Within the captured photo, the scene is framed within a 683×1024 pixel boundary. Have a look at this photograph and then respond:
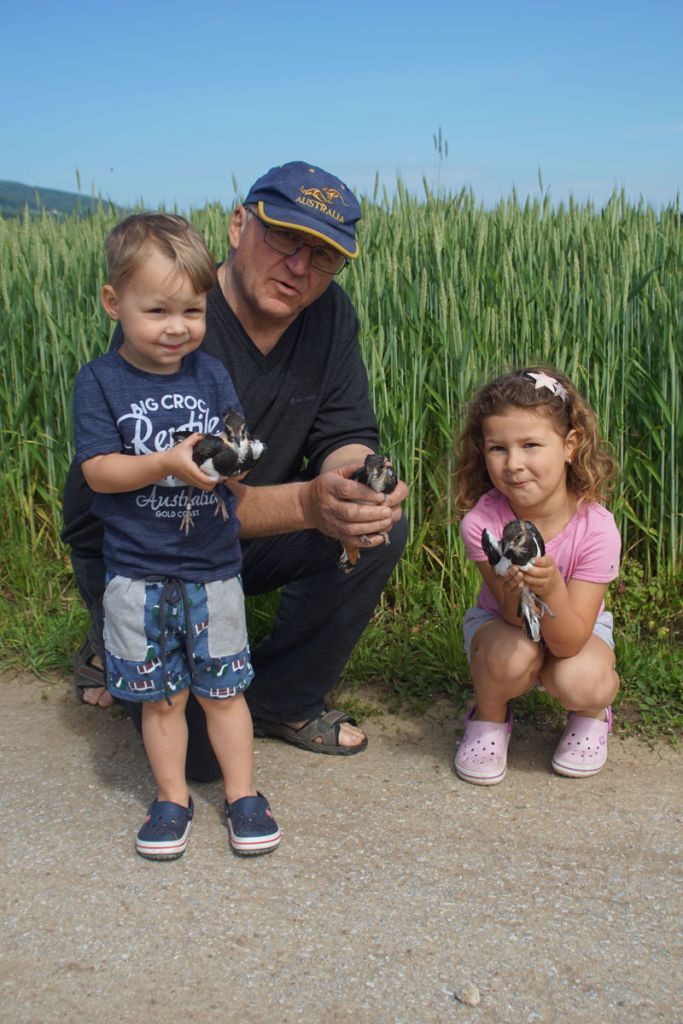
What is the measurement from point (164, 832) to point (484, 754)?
0.84 meters

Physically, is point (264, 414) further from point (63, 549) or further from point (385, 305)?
point (63, 549)

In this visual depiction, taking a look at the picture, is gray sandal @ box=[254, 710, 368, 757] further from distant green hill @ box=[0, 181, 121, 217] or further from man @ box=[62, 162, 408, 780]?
distant green hill @ box=[0, 181, 121, 217]

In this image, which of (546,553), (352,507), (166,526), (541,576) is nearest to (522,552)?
(541,576)

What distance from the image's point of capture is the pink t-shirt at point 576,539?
8.09 feet

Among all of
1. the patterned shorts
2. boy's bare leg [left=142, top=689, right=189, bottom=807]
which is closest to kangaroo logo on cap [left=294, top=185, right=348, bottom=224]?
the patterned shorts

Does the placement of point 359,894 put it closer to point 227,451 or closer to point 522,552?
point 522,552

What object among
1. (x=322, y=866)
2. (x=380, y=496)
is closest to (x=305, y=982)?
(x=322, y=866)

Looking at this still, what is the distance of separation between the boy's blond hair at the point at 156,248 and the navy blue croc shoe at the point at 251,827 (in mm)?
1197

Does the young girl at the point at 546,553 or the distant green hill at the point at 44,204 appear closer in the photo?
the young girl at the point at 546,553

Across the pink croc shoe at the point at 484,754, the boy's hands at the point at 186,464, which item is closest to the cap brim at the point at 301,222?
the boy's hands at the point at 186,464

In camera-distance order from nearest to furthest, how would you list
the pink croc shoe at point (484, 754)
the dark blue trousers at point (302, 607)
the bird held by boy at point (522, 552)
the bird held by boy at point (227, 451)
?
the bird held by boy at point (227, 451)
the bird held by boy at point (522, 552)
the pink croc shoe at point (484, 754)
the dark blue trousers at point (302, 607)

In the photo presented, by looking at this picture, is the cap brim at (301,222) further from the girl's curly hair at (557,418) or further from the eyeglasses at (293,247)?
the girl's curly hair at (557,418)

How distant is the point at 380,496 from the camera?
2.28 m

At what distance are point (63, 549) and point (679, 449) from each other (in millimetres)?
2324
